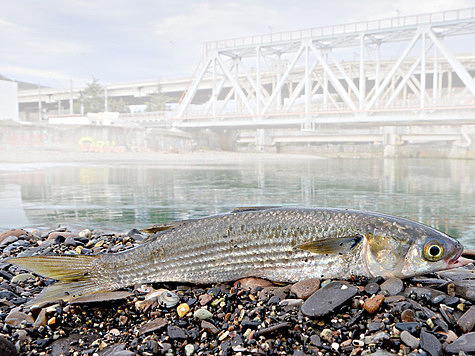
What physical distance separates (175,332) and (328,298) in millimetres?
1184

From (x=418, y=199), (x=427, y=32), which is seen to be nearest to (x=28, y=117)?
(x=427, y=32)

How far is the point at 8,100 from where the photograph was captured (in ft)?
273

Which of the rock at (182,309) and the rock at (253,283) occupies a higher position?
the rock at (253,283)

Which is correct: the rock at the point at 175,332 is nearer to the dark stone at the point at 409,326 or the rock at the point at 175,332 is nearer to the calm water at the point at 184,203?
the dark stone at the point at 409,326

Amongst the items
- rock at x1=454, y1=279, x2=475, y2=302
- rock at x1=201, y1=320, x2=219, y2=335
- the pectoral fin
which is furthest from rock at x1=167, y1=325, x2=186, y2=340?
rock at x1=454, y1=279, x2=475, y2=302

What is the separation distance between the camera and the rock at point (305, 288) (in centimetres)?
351

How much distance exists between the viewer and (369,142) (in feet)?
242

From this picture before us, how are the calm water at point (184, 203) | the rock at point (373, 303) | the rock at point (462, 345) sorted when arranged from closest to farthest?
1. the rock at point (462, 345)
2. the rock at point (373, 303)
3. the calm water at point (184, 203)

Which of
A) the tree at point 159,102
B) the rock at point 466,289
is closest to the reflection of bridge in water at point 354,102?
the tree at point 159,102

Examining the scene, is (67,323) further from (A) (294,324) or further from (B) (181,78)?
(B) (181,78)

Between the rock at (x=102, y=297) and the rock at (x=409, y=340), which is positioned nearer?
the rock at (x=409, y=340)

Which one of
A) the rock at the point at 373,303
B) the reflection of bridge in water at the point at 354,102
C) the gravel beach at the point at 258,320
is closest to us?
the gravel beach at the point at 258,320

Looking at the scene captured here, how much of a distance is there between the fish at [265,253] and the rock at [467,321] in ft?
1.26

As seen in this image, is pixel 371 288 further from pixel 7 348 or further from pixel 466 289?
pixel 7 348
